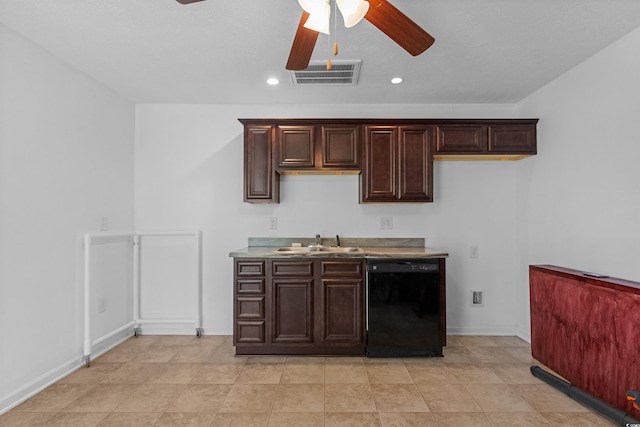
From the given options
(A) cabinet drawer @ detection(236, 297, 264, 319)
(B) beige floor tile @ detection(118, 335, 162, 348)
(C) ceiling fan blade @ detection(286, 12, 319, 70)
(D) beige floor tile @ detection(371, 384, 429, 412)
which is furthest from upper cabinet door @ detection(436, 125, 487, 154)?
(B) beige floor tile @ detection(118, 335, 162, 348)

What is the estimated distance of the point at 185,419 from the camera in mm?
2113

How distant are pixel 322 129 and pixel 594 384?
290 centimetres

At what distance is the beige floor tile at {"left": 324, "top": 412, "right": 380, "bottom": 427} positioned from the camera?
204 cm

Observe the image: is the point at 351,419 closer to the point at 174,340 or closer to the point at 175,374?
the point at 175,374

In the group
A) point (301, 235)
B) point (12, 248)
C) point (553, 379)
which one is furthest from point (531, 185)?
point (12, 248)

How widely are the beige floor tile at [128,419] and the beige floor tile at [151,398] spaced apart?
55 mm

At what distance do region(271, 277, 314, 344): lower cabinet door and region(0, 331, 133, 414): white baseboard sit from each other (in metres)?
1.65

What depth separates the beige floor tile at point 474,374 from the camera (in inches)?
102

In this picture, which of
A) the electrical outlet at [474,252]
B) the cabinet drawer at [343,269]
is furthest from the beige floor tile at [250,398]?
the electrical outlet at [474,252]

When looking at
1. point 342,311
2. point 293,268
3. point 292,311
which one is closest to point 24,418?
point 292,311

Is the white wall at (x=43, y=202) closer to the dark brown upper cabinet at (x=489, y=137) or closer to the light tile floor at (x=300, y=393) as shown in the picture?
the light tile floor at (x=300, y=393)

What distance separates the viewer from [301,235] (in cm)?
367

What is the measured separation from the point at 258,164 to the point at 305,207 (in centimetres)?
73

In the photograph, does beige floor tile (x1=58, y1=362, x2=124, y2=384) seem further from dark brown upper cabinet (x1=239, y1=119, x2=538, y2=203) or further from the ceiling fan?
the ceiling fan
